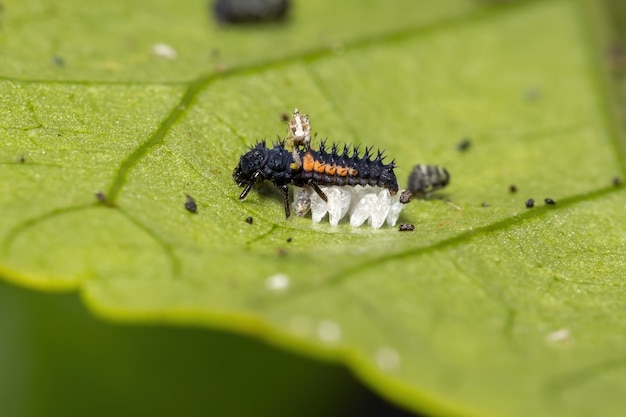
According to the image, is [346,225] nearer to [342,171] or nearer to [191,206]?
[342,171]

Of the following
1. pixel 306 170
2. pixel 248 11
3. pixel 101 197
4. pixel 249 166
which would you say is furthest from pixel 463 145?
pixel 101 197

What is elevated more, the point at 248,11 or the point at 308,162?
the point at 248,11

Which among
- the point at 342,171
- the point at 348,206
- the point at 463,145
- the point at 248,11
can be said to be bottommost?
the point at 348,206

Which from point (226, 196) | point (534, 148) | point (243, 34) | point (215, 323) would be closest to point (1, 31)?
point (243, 34)

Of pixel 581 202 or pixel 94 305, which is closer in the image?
pixel 94 305

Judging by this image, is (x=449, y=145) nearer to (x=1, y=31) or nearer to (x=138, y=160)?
(x=138, y=160)

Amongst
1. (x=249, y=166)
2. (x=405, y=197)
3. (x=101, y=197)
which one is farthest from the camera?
(x=405, y=197)

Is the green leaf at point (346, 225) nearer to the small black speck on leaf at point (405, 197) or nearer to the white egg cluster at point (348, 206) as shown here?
the white egg cluster at point (348, 206)
